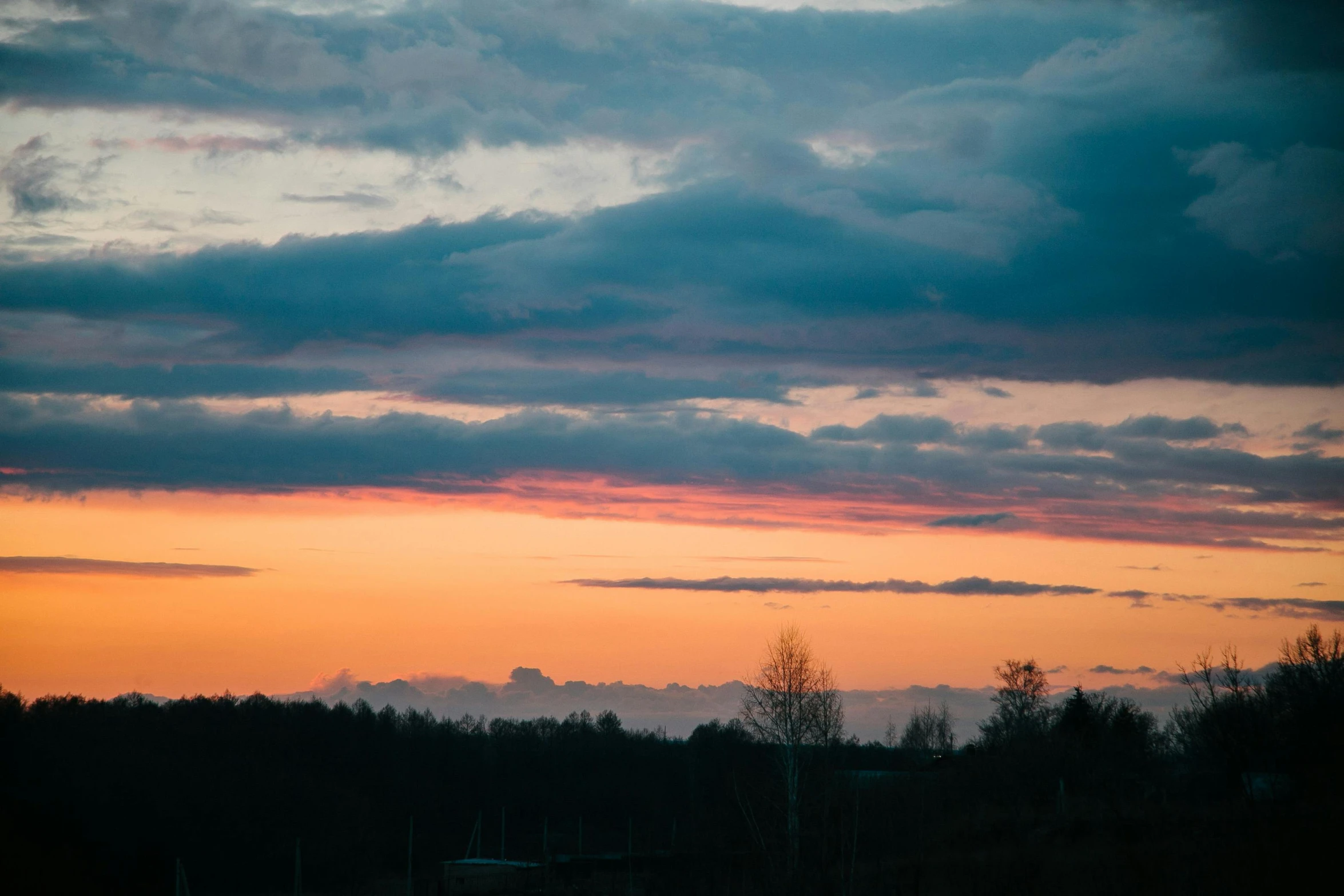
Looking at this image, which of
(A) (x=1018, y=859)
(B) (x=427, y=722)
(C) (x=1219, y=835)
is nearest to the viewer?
(C) (x=1219, y=835)

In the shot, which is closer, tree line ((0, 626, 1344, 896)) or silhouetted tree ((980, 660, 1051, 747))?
tree line ((0, 626, 1344, 896))

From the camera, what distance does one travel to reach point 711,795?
9662 cm

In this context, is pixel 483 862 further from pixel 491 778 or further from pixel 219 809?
pixel 491 778

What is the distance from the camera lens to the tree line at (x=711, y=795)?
27969mm

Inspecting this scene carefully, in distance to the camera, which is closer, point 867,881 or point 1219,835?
point 1219,835

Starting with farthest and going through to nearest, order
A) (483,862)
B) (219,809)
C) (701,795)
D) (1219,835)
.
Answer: (701,795), (219,809), (483,862), (1219,835)

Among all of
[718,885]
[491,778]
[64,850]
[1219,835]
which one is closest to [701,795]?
[491,778]

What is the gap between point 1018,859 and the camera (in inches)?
1288

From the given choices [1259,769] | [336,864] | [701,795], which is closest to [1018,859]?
[1259,769]

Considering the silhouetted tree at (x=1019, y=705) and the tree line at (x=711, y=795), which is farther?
the silhouetted tree at (x=1019, y=705)

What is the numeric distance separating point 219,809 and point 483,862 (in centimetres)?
1920

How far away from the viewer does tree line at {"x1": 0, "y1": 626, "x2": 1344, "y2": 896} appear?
27969 mm

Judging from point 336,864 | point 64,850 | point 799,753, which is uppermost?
point 799,753

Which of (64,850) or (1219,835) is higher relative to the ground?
(1219,835)
